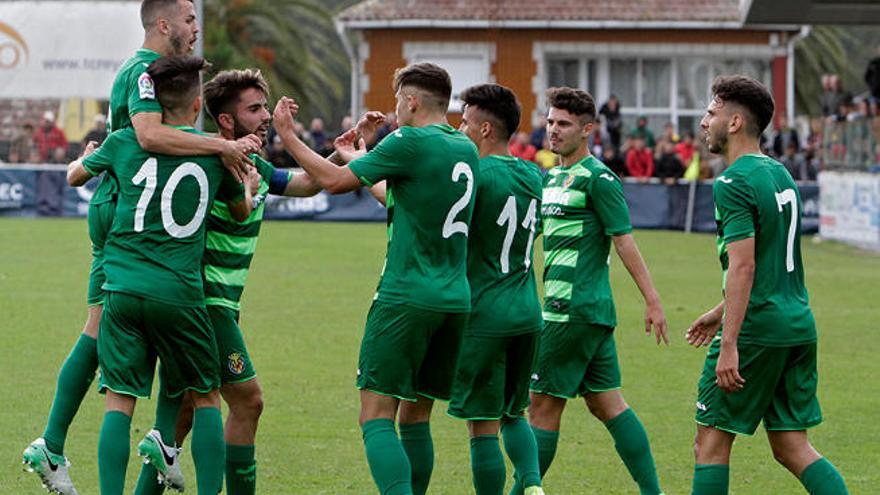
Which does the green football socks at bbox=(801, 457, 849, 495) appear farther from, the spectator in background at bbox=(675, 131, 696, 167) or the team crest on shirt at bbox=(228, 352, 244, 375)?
the spectator in background at bbox=(675, 131, 696, 167)

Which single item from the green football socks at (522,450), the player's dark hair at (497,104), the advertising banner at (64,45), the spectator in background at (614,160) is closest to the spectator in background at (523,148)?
the spectator in background at (614,160)

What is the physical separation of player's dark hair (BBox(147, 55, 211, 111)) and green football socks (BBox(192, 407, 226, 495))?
1449 millimetres

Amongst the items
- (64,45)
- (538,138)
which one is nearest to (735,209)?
(538,138)

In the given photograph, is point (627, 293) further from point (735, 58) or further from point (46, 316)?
point (735, 58)

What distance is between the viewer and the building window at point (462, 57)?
137ft

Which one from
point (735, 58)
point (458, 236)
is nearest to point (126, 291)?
point (458, 236)

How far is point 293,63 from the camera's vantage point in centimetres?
4969

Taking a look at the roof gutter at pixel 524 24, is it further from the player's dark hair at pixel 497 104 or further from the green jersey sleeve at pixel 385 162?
the green jersey sleeve at pixel 385 162

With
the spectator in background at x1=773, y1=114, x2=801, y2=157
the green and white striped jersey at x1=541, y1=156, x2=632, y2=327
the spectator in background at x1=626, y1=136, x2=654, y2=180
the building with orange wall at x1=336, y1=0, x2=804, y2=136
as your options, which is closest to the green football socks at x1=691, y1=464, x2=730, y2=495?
the green and white striped jersey at x1=541, y1=156, x2=632, y2=327

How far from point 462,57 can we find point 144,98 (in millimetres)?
34595

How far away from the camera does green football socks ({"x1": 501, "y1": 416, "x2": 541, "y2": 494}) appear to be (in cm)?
816

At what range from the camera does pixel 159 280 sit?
739cm

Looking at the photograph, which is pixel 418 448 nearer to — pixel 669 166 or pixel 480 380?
pixel 480 380

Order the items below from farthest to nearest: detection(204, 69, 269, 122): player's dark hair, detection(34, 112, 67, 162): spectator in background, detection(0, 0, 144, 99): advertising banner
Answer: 1. detection(0, 0, 144, 99): advertising banner
2. detection(34, 112, 67, 162): spectator in background
3. detection(204, 69, 269, 122): player's dark hair
